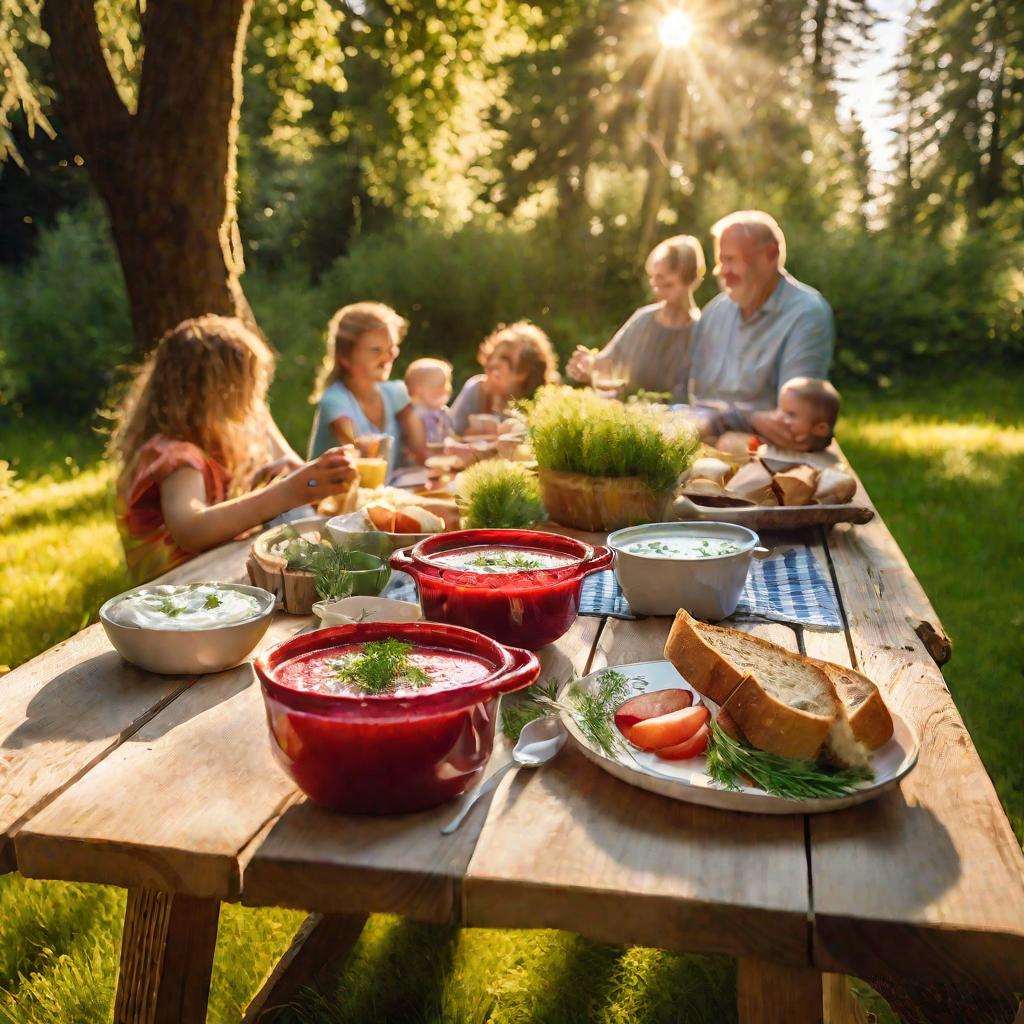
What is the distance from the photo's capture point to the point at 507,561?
6.20ft

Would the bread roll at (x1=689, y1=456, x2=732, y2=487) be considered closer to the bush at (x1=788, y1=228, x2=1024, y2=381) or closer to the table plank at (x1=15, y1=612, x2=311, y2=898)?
the table plank at (x1=15, y1=612, x2=311, y2=898)

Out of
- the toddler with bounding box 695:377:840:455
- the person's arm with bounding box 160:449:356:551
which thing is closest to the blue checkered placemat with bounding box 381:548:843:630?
the person's arm with bounding box 160:449:356:551

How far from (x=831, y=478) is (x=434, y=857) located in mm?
1974

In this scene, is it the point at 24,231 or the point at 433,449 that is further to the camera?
the point at 24,231

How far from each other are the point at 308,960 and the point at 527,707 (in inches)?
51.7

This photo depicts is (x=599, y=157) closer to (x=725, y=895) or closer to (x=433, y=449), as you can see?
(x=433, y=449)

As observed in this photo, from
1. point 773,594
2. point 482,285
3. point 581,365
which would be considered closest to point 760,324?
point 581,365

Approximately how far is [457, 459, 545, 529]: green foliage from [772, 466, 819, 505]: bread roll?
2.33 ft

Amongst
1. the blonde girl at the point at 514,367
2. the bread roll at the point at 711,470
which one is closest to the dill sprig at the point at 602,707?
the bread roll at the point at 711,470

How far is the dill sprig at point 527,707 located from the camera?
1478mm

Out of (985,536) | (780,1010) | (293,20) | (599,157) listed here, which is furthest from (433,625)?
(599,157)

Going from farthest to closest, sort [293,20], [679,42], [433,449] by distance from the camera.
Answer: [679,42] < [293,20] < [433,449]

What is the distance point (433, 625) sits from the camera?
4.68 ft

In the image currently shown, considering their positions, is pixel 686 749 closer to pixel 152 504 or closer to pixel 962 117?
pixel 152 504
